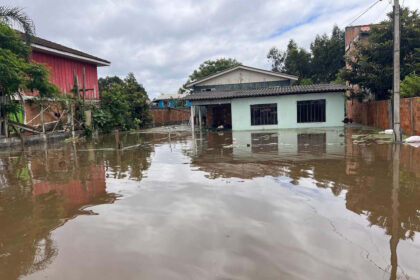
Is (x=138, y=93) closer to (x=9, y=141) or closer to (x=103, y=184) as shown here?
(x=9, y=141)

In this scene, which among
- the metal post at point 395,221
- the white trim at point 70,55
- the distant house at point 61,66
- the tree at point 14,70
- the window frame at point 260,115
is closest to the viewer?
the metal post at point 395,221

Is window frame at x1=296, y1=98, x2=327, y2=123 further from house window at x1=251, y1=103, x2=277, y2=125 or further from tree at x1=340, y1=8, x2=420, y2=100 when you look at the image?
tree at x1=340, y1=8, x2=420, y2=100

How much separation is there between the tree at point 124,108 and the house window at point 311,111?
42.8 feet

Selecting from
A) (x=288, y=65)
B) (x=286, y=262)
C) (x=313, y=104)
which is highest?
(x=288, y=65)

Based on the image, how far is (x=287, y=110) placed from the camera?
22953 mm

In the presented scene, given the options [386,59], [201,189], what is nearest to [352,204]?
[201,189]

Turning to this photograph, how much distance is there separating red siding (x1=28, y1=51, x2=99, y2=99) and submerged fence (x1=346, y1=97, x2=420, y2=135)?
1876 centimetres

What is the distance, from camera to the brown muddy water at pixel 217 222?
3.25 metres

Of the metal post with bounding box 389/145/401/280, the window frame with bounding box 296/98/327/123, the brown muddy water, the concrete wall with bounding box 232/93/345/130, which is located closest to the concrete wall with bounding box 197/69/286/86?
the concrete wall with bounding box 232/93/345/130

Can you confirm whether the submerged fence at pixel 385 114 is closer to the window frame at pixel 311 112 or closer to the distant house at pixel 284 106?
the distant house at pixel 284 106

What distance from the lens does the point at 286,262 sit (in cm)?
330

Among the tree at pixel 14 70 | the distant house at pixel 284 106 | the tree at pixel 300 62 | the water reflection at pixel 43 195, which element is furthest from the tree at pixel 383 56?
the tree at pixel 300 62

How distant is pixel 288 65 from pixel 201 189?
3966cm

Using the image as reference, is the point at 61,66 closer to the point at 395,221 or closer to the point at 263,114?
the point at 263,114
